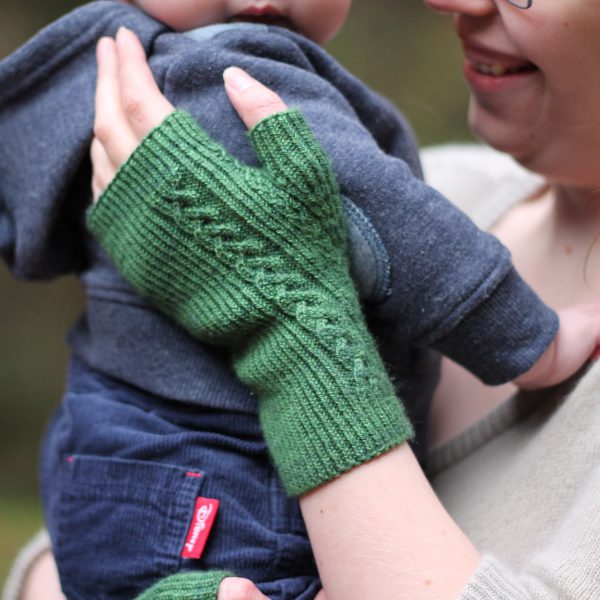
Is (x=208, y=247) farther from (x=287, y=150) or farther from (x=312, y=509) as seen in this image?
(x=312, y=509)

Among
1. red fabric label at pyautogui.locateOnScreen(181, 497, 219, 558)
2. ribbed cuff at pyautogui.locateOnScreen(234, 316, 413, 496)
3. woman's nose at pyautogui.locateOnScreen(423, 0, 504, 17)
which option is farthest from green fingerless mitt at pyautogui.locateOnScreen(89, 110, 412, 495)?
woman's nose at pyautogui.locateOnScreen(423, 0, 504, 17)

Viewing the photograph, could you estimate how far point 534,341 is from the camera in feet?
3.46

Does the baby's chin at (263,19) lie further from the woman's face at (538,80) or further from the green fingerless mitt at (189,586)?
the green fingerless mitt at (189,586)

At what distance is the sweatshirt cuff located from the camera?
3.36 ft

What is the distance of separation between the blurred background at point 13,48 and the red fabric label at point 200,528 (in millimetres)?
2066

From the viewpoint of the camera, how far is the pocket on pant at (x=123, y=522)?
3.37ft

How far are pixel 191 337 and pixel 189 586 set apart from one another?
1.00ft

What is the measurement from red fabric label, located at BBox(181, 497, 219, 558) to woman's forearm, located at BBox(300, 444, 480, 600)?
131mm

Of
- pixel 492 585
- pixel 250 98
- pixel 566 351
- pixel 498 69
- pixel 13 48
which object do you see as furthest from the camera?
pixel 13 48

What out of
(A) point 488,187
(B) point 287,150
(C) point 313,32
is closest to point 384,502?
(B) point 287,150

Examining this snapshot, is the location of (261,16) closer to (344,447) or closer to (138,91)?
(138,91)

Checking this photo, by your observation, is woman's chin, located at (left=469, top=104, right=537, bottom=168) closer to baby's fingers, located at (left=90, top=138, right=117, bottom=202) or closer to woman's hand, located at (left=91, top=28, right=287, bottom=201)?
woman's hand, located at (left=91, top=28, right=287, bottom=201)

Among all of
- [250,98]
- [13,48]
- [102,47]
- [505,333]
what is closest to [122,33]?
[102,47]

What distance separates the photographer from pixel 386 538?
913mm
